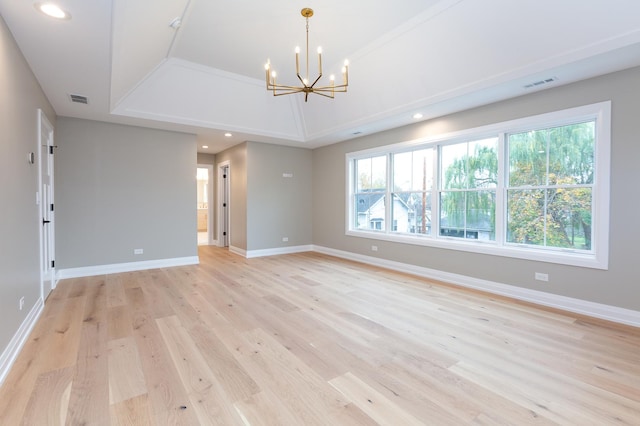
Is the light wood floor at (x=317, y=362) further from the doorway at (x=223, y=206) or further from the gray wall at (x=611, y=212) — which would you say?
the doorway at (x=223, y=206)

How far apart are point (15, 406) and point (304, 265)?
170 inches

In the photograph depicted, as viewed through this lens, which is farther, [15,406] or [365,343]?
[365,343]

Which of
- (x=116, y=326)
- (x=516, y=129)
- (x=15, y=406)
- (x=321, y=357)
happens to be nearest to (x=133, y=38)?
(x=116, y=326)

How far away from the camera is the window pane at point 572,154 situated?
3441 millimetres

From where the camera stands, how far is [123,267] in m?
5.31

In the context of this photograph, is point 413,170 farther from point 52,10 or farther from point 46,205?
point 46,205

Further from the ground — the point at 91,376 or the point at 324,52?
the point at 324,52

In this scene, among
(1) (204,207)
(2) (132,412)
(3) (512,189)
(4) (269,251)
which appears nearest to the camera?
(2) (132,412)

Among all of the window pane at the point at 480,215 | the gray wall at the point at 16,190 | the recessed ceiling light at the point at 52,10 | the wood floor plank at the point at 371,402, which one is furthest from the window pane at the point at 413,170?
the gray wall at the point at 16,190

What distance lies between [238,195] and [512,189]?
533 centimetres

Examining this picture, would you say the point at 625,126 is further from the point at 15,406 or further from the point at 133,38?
the point at 15,406

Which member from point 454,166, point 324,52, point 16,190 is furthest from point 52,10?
point 454,166

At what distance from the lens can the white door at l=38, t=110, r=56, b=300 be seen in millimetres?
3566

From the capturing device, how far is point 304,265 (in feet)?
19.2
